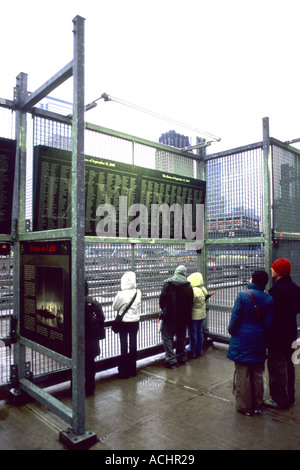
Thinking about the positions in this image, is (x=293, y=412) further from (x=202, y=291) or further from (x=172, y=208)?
(x=172, y=208)

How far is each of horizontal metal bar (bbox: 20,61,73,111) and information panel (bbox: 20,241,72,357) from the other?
185 cm

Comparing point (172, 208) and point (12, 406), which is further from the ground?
point (172, 208)

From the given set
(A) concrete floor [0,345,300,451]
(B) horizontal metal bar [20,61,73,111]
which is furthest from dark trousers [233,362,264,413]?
(B) horizontal metal bar [20,61,73,111]

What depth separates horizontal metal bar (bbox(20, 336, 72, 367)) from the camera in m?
3.53

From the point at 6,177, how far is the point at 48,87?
4.10ft

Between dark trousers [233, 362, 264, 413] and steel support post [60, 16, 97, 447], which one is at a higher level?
steel support post [60, 16, 97, 447]

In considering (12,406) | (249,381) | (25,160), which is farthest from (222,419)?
(25,160)

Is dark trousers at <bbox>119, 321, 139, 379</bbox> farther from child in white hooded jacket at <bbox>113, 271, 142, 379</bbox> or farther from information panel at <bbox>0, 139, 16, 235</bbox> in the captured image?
information panel at <bbox>0, 139, 16, 235</bbox>

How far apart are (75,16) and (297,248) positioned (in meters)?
6.38

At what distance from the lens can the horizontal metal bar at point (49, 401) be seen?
3.54 meters

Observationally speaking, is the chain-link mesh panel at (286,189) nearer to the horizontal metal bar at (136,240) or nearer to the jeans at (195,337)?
the horizontal metal bar at (136,240)

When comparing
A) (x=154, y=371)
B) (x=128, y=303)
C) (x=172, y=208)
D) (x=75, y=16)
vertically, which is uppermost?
(x=75, y=16)

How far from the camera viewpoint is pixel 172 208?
655 centimetres
